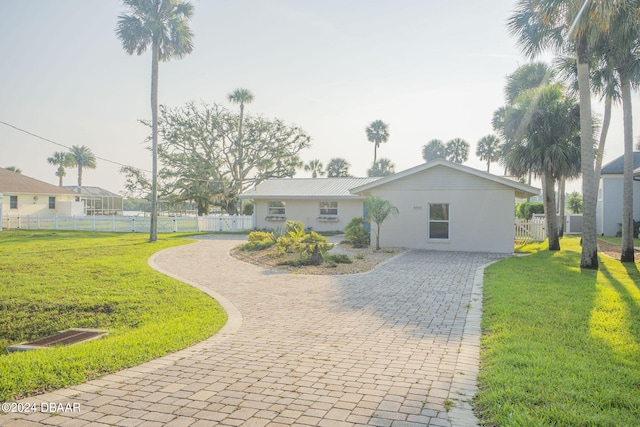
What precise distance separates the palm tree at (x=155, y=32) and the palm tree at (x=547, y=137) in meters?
16.7

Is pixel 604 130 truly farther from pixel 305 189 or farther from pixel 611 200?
pixel 305 189

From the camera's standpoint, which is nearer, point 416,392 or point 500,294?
point 416,392

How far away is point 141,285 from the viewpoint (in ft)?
34.1

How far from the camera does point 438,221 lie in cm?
1883

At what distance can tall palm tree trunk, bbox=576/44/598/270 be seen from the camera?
12.6m

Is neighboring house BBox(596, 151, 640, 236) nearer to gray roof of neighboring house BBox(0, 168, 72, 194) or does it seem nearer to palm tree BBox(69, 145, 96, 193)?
gray roof of neighboring house BBox(0, 168, 72, 194)

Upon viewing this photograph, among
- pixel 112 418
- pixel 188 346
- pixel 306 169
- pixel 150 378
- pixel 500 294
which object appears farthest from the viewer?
pixel 306 169

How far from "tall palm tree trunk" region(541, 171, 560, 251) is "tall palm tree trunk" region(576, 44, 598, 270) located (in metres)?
6.30

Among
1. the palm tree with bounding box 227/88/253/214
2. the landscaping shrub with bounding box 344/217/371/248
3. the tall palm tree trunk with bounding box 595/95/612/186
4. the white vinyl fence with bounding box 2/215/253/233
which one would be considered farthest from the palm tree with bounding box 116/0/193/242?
the tall palm tree trunk with bounding box 595/95/612/186

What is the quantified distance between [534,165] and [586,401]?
56.4 ft

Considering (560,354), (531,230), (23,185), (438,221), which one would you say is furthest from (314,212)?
(560,354)

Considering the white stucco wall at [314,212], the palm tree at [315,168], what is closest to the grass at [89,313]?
the white stucco wall at [314,212]

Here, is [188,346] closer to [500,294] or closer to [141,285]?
[141,285]

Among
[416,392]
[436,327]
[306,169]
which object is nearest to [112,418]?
[416,392]
